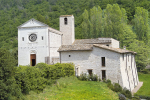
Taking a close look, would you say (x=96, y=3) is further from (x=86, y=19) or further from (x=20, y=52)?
(x=20, y=52)

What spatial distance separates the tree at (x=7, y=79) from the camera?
11.4 metres

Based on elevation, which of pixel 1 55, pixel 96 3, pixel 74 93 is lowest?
pixel 74 93

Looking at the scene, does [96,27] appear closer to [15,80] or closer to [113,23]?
[113,23]

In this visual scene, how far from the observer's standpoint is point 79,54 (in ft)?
80.5

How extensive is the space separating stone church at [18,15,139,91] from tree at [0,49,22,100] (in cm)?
1202

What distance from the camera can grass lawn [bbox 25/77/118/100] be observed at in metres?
15.2

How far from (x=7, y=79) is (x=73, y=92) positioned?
6527mm

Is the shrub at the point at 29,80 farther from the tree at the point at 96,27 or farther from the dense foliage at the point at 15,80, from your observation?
the tree at the point at 96,27

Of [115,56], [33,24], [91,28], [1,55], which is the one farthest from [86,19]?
[1,55]

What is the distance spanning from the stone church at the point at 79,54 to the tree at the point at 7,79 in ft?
39.4

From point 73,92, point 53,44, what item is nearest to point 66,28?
point 53,44

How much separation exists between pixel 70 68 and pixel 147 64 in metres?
21.8

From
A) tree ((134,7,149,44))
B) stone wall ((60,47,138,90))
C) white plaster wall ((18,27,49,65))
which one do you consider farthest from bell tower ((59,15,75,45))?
tree ((134,7,149,44))

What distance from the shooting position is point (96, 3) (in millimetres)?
74000
